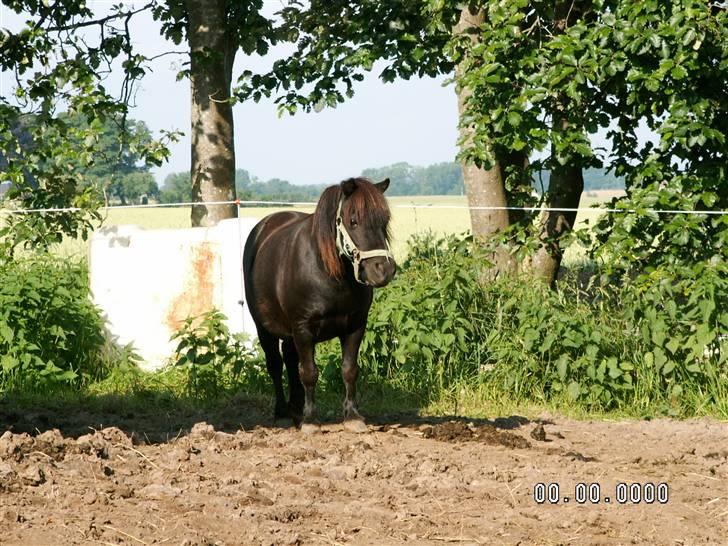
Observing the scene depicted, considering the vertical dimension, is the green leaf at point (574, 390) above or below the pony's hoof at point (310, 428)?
above

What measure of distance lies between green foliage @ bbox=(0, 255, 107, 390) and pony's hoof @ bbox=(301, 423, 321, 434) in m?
2.97

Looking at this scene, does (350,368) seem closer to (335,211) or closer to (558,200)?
(335,211)

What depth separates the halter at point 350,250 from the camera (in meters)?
7.66

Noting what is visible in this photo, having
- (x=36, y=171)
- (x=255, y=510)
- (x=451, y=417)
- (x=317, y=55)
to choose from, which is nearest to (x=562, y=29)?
(x=317, y=55)

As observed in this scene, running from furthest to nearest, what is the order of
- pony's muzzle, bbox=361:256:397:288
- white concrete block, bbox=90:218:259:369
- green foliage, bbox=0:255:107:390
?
1. white concrete block, bbox=90:218:259:369
2. green foliage, bbox=0:255:107:390
3. pony's muzzle, bbox=361:256:397:288

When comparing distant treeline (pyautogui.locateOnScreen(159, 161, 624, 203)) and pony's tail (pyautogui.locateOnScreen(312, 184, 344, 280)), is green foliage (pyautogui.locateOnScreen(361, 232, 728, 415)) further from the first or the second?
distant treeline (pyautogui.locateOnScreen(159, 161, 624, 203))

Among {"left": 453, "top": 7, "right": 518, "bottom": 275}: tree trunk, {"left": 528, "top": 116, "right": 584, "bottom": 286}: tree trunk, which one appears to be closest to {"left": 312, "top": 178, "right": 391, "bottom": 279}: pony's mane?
{"left": 528, "top": 116, "right": 584, "bottom": 286}: tree trunk

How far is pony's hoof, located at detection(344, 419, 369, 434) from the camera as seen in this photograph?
8211 mm

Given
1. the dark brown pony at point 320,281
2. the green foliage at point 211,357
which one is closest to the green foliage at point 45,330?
the green foliage at point 211,357

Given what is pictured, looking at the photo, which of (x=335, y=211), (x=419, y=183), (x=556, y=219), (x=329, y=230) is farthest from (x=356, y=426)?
(x=419, y=183)

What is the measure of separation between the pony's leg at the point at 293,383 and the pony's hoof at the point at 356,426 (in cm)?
67

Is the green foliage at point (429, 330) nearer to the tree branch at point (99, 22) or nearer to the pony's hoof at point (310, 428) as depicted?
the pony's hoof at point (310, 428)

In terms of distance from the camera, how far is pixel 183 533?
206 inches

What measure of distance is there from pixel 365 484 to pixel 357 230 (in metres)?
2.06
